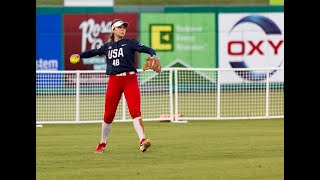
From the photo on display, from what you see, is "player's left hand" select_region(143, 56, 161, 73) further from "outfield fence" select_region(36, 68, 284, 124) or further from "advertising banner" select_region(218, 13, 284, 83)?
"advertising banner" select_region(218, 13, 284, 83)

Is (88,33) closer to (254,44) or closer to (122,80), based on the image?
(254,44)

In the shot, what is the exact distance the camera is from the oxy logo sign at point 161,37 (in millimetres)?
36969

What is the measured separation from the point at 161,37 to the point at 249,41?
327 centimetres

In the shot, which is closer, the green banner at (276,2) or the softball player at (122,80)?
the softball player at (122,80)

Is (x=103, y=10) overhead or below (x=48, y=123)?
overhead

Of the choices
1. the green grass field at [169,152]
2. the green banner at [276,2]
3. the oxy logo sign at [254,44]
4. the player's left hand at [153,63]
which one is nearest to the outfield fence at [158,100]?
the green grass field at [169,152]

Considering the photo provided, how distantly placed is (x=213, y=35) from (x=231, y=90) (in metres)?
8.50

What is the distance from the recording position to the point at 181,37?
37.3 m

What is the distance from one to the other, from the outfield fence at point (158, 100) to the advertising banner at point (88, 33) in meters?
8.35

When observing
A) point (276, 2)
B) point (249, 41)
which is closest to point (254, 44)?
point (249, 41)

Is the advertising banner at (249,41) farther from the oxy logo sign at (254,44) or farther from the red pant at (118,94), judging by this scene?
the red pant at (118,94)
